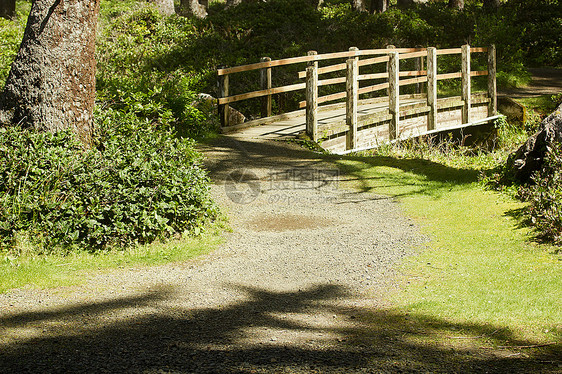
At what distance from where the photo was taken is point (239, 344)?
4.63 metres

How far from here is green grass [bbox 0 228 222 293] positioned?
6152mm

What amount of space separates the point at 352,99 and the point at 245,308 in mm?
9363

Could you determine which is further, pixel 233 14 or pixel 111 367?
pixel 233 14

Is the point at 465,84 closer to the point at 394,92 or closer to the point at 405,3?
the point at 394,92

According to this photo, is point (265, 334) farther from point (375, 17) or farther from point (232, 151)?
point (375, 17)

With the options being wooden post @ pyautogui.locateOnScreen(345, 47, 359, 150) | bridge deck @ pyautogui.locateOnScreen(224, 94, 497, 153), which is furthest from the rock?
wooden post @ pyautogui.locateOnScreen(345, 47, 359, 150)

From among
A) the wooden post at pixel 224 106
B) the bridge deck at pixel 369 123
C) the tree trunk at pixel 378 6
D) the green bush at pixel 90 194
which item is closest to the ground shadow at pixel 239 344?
the green bush at pixel 90 194

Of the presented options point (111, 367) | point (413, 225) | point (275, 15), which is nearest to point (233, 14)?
point (275, 15)

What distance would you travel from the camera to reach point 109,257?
6969 millimetres

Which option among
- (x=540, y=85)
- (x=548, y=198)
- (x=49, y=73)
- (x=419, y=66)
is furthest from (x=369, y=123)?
(x=540, y=85)

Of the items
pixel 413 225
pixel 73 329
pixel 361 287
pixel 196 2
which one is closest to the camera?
pixel 73 329

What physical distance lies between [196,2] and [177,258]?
26.7 m

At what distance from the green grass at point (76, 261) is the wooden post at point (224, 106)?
23.6ft

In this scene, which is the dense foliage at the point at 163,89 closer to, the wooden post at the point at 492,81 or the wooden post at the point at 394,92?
the wooden post at the point at 492,81
